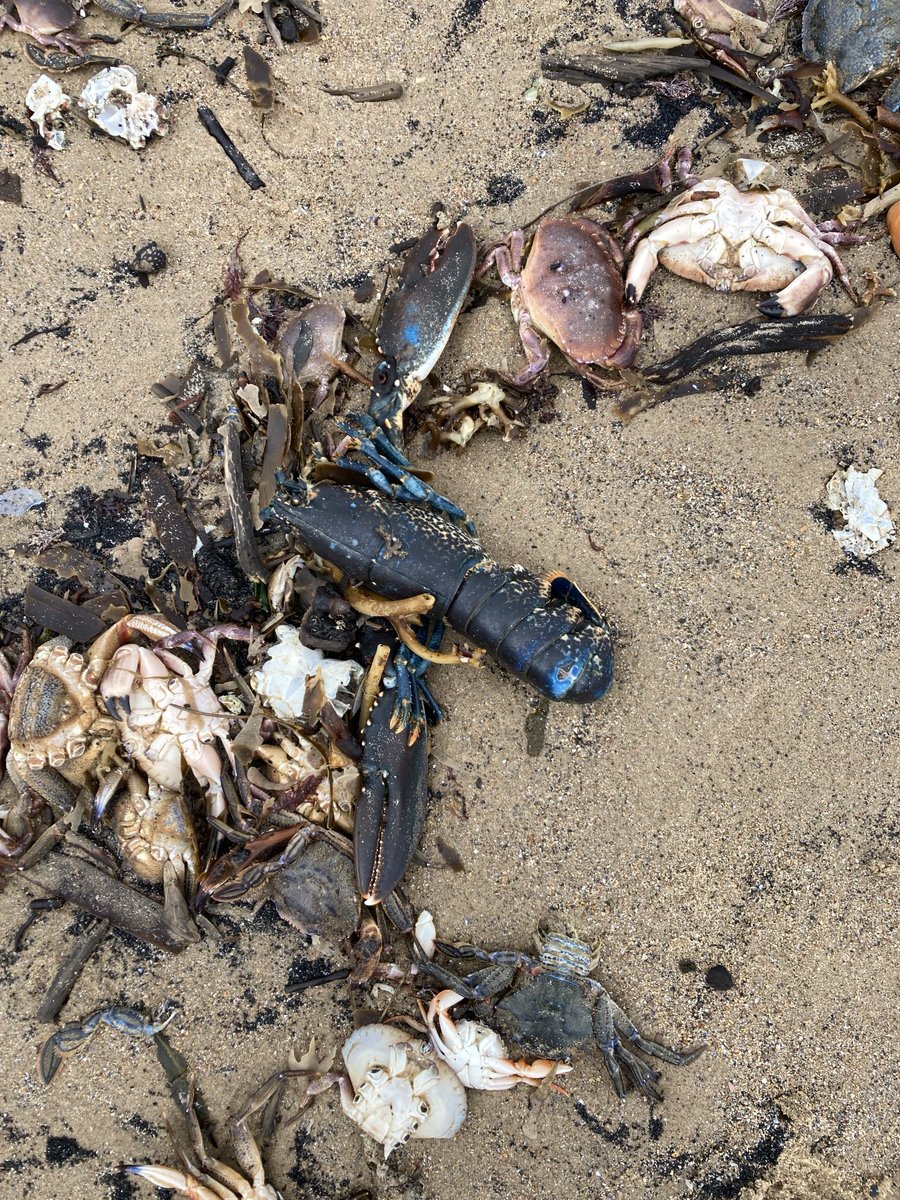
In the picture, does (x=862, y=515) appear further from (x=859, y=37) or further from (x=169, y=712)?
(x=169, y=712)

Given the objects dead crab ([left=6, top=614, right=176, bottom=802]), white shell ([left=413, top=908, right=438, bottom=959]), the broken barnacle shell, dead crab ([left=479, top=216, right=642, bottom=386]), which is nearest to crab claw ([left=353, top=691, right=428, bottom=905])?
white shell ([left=413, top=908, right=438, bottom=959])

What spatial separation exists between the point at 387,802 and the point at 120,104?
379 cm

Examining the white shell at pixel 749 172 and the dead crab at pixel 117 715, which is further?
the white shell at pixel 749 172

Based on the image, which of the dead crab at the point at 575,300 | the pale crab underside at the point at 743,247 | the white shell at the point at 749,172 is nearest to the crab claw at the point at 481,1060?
the dead crab at the point at 575,300

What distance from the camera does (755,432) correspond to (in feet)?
12.0

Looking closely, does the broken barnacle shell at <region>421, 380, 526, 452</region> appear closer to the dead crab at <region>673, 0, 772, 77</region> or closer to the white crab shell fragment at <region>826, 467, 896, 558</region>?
the white crab shell fragment at <region>826, 467, 896, 558</region>

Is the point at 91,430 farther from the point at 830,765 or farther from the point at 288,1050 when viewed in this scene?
the point at 830,765

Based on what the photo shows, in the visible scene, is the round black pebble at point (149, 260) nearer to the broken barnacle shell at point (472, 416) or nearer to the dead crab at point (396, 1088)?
the broken barnacle shell at point (472, 416)

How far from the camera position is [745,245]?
3613 mm

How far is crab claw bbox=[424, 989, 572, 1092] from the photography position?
333 centimetres

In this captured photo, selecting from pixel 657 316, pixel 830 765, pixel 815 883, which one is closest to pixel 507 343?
pixel 657 316

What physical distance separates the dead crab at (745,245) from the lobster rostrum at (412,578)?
101 centimetres

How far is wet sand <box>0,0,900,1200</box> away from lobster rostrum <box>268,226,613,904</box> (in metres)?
0.21

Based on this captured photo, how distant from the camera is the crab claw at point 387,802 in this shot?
3.39 meters
